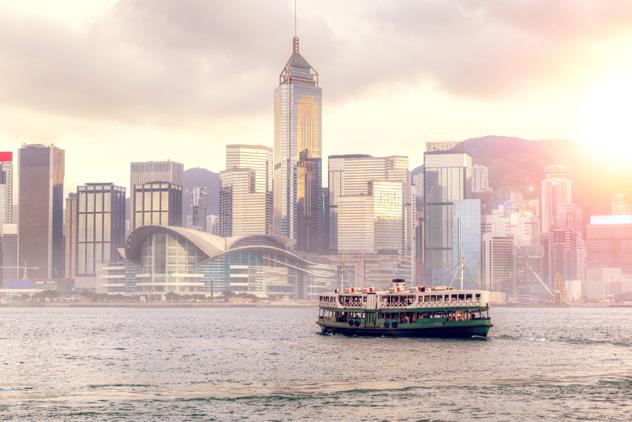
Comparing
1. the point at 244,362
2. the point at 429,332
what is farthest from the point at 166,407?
the point at 429,332

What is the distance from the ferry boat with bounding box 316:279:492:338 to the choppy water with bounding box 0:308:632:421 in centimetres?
218

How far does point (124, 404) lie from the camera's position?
306ft

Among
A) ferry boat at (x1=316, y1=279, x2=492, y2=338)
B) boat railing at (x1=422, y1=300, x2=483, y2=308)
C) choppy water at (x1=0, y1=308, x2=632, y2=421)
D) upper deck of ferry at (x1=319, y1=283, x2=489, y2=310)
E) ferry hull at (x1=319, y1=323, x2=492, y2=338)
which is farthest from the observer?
ferry hull at (x1=319, y1=323, x2=492, y2=338)

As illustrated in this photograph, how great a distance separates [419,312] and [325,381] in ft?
165

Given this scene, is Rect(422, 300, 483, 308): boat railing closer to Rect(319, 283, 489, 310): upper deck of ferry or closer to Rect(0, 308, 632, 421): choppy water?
Rect(319, 283, 489, 310): upper deck of ferry

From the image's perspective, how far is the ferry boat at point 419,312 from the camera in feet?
515

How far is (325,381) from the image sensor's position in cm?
11119

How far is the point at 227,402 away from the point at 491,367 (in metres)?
41.5

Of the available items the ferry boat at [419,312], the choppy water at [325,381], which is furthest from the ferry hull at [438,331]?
the choppy water at [325,381]

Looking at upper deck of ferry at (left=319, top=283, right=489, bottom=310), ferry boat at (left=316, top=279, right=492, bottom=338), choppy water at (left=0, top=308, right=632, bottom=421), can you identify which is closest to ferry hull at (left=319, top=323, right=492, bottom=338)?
ferry boat at (left=316, top=279, right=492, bottom=338)

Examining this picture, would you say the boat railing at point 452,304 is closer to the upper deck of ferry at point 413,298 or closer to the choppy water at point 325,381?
the upper deck of ferry at point 413,298

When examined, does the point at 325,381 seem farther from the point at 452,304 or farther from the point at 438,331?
the point at 438,331

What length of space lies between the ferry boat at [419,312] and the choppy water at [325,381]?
2.18m

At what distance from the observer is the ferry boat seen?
157m
